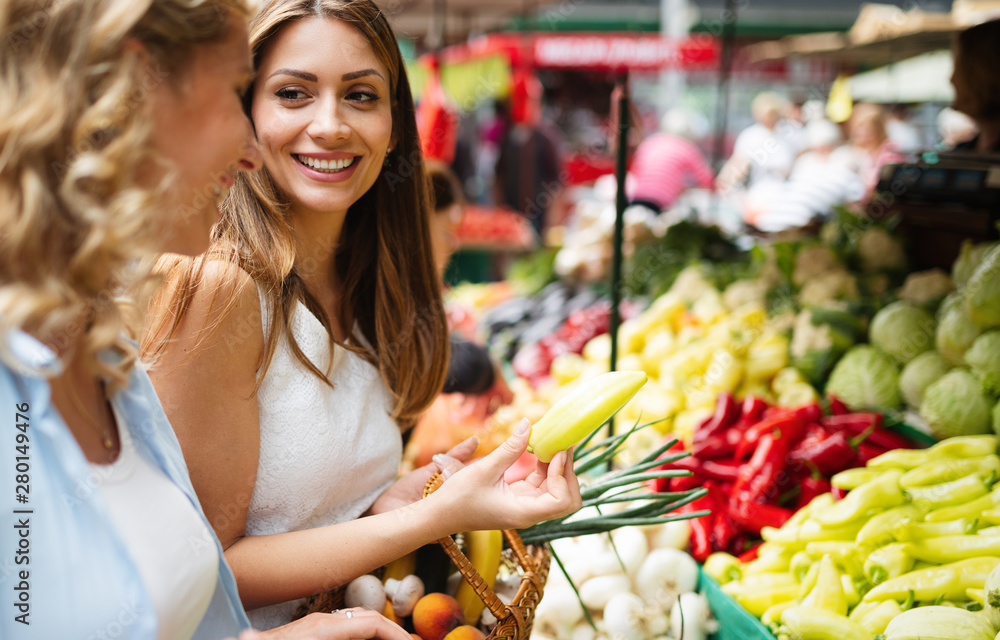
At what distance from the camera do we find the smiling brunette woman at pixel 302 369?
1444 millimetres

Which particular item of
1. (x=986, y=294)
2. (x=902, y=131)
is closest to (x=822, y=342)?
(x=986, y=294)

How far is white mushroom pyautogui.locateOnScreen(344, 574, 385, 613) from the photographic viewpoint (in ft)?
5.21

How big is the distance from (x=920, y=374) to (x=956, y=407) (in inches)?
12.5

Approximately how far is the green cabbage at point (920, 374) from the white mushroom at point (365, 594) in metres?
2.20

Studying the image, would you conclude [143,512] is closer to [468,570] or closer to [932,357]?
[468,570]

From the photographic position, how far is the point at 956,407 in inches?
100

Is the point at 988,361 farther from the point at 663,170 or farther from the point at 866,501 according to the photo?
the point at 663,170

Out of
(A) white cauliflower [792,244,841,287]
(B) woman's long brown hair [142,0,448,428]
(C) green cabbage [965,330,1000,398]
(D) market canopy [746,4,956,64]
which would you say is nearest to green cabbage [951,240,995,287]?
(C) green cabbage [965,330,1000,398]

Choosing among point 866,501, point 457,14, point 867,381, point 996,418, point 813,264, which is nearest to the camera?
point 866,501

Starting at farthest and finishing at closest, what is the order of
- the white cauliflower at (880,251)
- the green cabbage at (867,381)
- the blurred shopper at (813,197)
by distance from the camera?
the blurred shopper at (813,197) < the white cauliflower at (880,251) < the green cabbage at (867,381)

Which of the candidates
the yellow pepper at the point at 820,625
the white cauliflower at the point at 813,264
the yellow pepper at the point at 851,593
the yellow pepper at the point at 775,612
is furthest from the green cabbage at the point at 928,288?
the yellow pepper at the point at 820,625

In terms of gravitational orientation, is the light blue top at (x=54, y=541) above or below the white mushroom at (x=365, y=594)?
above

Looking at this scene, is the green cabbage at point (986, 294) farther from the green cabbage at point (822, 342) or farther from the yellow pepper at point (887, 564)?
the yellow pepper at point (887, 564)

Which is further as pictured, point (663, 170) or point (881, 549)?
point (663, 170)
